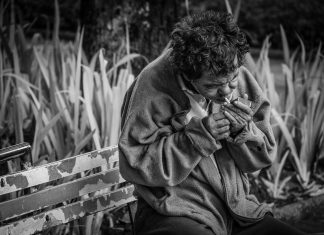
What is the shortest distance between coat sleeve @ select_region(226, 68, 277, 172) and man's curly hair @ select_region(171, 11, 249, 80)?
245 mm

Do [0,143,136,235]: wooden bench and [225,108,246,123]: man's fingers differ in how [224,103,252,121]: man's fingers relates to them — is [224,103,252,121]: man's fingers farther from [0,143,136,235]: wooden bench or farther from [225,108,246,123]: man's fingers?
[0,143,136,235]: wooden bench

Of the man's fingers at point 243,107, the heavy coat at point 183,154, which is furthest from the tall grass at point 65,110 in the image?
the man's fingers at point 243,107

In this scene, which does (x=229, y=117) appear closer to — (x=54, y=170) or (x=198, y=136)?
(x=198, y=136)

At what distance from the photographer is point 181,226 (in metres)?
1.83

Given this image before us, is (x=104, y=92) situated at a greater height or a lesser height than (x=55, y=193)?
greater

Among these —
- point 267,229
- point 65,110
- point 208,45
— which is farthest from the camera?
point 65,110

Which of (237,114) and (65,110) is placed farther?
(65,110)

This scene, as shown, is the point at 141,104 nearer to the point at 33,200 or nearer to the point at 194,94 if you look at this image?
the point at 194,94

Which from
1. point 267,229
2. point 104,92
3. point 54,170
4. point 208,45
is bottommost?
point 267,229

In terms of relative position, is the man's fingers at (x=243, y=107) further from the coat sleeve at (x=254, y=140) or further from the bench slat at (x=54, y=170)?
the bench slat at (x=54, y=170)

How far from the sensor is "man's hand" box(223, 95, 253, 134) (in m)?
1.79

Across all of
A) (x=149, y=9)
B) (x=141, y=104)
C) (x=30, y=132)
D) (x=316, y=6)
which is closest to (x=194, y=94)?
(x=141, y=104)

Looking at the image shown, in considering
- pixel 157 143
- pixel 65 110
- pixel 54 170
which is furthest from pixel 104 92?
pixel 157 143

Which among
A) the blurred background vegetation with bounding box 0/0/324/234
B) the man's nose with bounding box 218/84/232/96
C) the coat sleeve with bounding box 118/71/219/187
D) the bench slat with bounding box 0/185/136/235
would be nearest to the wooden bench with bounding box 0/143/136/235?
the bench slat with bounding box 0/185/136/235
